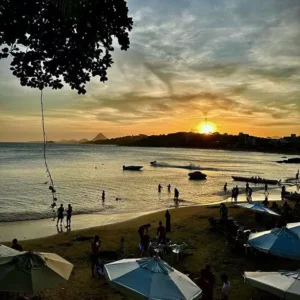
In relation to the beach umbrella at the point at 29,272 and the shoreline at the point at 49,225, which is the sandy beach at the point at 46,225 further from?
the beach umbrella at the point at 29,272

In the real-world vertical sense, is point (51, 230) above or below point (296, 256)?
below

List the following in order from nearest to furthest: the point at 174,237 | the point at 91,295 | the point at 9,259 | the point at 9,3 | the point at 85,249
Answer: the point at 9,3
the point at 9,259
the point at 91,295
the point at 85,249
the point at 174,237

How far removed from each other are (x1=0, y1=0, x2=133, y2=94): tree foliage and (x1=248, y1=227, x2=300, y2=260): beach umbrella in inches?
314

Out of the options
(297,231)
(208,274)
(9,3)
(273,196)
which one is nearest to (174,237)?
(297,231)

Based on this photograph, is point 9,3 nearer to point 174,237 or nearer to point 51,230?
point 174,237

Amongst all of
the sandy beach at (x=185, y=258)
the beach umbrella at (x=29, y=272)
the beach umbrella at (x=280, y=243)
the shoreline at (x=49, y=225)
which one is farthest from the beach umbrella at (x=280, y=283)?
the shoreline at (x=49, y=225)

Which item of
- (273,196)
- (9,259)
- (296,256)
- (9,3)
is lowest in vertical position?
(273,196)

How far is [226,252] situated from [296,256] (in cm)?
443

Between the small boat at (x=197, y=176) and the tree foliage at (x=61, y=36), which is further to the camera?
the small boat at (x=197, y=176)

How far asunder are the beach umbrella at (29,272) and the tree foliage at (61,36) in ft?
15.6

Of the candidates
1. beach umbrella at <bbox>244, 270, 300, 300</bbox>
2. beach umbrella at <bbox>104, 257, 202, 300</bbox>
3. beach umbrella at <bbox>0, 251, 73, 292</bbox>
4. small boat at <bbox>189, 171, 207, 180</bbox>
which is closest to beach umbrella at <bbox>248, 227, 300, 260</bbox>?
beach umbrella at <bbox>244, 270, 300, 300</bbox>

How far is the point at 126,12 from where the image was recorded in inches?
368

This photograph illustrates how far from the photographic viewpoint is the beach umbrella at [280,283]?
347 inches

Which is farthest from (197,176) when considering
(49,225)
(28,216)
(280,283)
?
(280,283)
